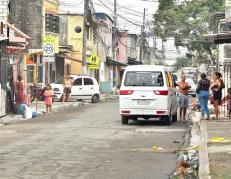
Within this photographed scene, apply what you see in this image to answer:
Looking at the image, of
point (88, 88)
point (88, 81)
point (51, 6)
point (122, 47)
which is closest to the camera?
point (88, 81)

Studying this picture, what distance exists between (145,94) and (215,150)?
8192 mm

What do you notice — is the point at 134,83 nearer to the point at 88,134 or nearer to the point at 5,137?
the point at 88,134

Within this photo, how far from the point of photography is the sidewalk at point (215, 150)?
1029cm

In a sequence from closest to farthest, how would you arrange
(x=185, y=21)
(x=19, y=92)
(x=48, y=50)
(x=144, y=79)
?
(x=144, y=79) → (x=19, y=92) → (x=48, y=50) → (x=185, y=21)

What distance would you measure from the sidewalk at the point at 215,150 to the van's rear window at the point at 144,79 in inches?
90.2

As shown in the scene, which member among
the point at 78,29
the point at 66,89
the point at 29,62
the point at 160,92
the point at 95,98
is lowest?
the point at 95,98

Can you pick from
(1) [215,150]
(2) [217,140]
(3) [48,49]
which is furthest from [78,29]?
(1) [215,150]

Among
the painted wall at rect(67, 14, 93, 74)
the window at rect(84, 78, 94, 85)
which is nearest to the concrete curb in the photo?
the window at rect(84, 78, 94, 85)

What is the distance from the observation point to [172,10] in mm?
59125

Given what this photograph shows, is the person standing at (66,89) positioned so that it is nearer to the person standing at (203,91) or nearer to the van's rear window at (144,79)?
the van's rear window at (144,79)

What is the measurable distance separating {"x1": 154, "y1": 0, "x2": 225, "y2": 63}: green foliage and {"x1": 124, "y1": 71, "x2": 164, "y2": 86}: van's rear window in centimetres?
3617

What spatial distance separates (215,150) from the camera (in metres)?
13.3

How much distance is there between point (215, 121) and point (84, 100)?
2082 cm

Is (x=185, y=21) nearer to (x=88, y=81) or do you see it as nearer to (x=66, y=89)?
(x=88, y=81)
